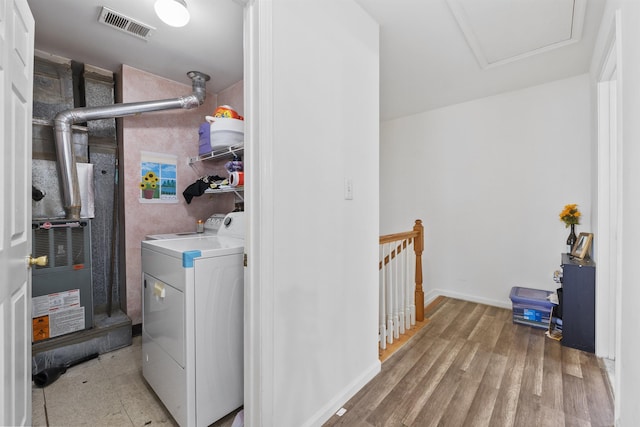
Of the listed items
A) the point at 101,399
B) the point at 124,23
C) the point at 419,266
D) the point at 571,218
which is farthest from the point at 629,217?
the point at 124,23

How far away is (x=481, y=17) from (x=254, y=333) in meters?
2.47

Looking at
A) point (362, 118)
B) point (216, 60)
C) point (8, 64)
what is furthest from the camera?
point (216, 60)

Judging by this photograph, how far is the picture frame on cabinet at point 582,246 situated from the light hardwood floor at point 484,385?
782 mm

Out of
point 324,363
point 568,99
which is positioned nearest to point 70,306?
point 324,363

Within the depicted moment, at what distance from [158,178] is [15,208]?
183 centimetres

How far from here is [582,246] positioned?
254 cm

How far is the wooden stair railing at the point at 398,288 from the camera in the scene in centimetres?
238

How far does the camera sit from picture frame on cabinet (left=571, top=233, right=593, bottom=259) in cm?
242

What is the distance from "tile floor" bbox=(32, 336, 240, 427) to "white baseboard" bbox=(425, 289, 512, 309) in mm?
2833

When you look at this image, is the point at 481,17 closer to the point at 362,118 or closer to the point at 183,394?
the point at 362,118

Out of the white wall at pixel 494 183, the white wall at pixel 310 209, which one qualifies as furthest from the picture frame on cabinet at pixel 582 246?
the white wall at pixel 310 209

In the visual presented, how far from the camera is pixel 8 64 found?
0.94 m

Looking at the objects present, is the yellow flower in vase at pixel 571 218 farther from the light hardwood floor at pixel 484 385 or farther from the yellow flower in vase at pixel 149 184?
the yellow flower in vase at pixel 149 184

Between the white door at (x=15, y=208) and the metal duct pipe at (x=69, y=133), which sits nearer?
the white door at (x=15, y=208)
